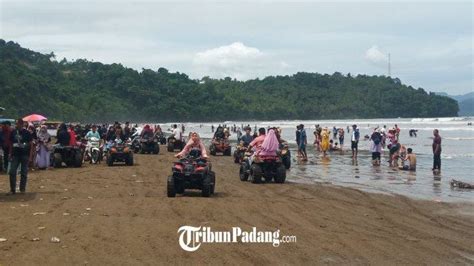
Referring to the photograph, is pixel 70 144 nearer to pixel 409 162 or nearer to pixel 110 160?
pixel 110 160

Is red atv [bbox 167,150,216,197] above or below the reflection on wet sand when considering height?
above

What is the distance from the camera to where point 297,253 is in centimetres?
825

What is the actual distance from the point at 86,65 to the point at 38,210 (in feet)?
463

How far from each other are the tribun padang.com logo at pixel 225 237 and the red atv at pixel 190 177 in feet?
13.7

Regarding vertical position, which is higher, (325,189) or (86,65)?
(86,65)

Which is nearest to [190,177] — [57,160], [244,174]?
[244,174]

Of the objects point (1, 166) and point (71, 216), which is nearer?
point (71, 216)

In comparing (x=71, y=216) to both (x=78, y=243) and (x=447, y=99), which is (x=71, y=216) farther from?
(x=447, y=99)

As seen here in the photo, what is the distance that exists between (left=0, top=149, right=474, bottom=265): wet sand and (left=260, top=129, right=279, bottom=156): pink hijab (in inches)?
42.5

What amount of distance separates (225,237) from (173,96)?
14339 centimetres

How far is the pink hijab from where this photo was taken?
17.3m

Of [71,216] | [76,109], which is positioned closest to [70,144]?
[71,216]

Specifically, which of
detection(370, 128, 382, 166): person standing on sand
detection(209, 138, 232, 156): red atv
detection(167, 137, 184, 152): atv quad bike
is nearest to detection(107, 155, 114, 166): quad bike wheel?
detection(209, 138, 232, 156): red atv

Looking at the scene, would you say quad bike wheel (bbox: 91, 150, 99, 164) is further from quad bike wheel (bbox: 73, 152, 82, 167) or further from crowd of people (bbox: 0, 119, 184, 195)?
quad bike wheel (bbox: 73, 152, 82, 167)
